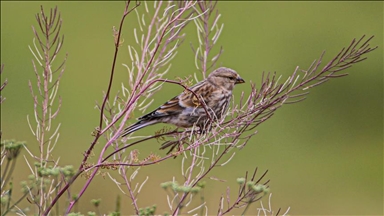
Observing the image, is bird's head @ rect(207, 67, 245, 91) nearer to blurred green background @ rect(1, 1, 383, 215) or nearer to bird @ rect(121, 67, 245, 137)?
bird @ rect(121, 67, 245, 137)

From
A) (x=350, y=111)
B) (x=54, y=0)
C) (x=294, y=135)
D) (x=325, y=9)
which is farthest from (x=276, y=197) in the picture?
(x=54, y=0)

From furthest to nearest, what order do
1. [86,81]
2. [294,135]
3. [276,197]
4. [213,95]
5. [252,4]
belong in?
[252,4]
[86,81]
[294,135]
[276,197]
[213,95]

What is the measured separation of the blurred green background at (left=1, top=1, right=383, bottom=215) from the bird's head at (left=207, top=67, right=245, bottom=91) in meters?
5.41

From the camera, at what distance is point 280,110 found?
15.2 meters

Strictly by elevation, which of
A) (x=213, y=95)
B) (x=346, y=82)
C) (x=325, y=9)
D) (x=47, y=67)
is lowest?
(x=47, y=67)

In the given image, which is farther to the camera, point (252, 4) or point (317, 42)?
point (252, 4)

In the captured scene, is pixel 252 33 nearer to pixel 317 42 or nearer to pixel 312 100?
pixel 317 42

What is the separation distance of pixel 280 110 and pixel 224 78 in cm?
953

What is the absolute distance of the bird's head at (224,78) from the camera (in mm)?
5676

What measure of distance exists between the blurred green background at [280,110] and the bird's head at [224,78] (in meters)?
5.41

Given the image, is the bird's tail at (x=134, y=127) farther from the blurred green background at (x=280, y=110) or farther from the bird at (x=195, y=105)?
the blurred green background at (x=280, y=110)

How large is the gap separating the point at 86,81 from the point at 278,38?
384cm

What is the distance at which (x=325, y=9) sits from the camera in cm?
1819

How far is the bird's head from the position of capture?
568cm
